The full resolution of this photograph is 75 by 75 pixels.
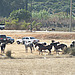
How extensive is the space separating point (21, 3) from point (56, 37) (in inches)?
3574

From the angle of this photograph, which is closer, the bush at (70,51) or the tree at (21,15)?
the bush at (70,51)

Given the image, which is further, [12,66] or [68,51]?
[68,51]

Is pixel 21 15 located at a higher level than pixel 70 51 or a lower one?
higher

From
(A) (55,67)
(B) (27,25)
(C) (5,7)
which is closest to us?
(A) (55,67)

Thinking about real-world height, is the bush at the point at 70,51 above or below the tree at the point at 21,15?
below

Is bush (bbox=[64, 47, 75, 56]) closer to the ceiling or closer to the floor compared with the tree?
closer to the floor

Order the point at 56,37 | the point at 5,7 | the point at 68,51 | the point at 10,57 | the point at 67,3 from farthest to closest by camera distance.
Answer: the point at 67,3
the point at 5,7
the point at 56,37
the point at 68,51
the point at 10,57

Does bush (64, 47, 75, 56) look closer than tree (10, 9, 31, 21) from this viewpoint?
Yes

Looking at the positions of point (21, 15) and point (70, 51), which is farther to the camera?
point (21, 15)

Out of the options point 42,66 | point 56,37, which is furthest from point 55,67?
point 56,37

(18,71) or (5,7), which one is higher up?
(5,7)

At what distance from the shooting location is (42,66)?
2225 cm

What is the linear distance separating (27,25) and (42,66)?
55264mm

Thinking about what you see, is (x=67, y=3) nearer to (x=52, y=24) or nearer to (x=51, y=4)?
(x=51, y=4)
